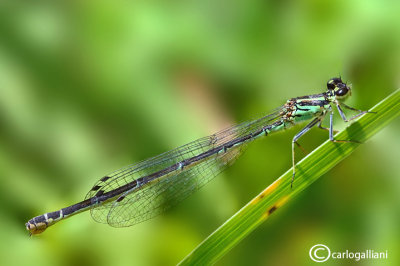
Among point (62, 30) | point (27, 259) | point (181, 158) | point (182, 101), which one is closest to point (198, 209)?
point (181, 158)

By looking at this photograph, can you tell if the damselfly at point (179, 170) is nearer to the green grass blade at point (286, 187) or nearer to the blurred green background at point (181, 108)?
the blurred green background at point (181, 108)

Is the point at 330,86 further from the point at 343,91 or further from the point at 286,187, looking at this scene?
the point at 286,187

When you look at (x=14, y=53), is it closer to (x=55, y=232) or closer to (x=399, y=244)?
(x=55, y=232)

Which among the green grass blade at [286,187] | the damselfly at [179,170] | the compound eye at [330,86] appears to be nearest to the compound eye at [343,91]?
the damselfly at [179,170]

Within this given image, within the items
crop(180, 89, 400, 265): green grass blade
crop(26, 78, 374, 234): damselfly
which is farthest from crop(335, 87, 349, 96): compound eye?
crop(180, 89, 400, 265): green grass blade

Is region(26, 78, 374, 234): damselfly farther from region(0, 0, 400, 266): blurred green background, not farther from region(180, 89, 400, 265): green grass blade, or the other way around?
region(180, 89, 400, 265): green grass blade

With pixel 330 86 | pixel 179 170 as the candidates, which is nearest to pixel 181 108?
pixel 179 170

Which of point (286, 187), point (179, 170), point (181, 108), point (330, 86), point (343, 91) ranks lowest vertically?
point (286, 187)
